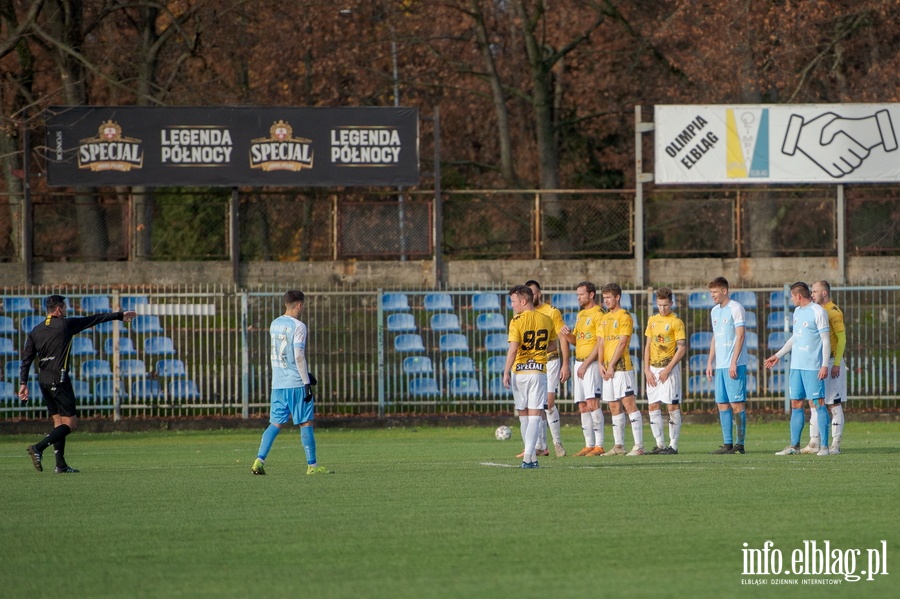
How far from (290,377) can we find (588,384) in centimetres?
441

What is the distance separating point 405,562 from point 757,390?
16748 mm

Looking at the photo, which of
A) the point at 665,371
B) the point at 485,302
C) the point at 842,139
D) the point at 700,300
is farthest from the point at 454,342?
the point at 842,139

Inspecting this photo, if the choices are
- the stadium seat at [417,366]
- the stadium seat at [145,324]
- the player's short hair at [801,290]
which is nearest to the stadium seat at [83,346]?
the stadium seat at [145,324]

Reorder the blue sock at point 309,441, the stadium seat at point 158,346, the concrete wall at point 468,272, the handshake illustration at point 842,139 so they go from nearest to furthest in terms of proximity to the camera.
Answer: the blue sock at point 309,441, the stadium seat at point 158,346, the handshake illustration at point 842,139, the concrete wall at point 468,272

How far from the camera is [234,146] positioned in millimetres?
25500

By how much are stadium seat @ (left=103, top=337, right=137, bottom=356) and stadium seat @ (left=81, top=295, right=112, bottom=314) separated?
0.61 meters

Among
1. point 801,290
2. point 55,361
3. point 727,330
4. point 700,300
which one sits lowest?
point 55,361

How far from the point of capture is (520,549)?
27.6 ft

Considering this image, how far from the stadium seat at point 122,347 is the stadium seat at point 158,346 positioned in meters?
0.25

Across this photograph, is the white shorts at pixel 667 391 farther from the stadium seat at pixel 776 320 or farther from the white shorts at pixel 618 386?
the stadium seat at pixel 776 320

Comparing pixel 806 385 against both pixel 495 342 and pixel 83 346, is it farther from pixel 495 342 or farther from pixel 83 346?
pixel 83 346

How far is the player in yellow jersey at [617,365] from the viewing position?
15.8m

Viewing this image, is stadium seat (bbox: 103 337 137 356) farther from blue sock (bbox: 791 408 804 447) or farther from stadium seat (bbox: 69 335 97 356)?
blue sock (bbox: 791 408 804 447)

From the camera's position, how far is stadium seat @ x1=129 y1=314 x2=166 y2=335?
2348 cm
